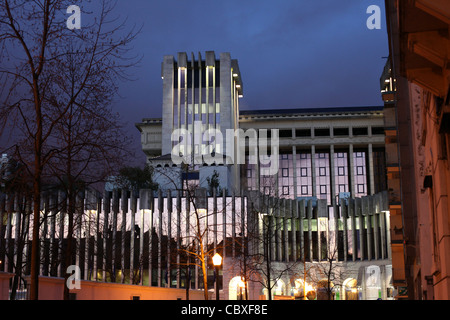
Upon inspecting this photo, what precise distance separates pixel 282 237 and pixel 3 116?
66.9m

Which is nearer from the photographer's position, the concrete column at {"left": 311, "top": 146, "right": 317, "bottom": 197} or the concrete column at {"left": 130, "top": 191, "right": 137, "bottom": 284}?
the concrete column at {"left": 130, "top": 191, "right": 137, "bottom": 284}

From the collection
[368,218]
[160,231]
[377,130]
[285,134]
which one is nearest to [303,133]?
[285,134]

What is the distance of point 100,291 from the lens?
29.7m

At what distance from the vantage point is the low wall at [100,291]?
80.1 feet

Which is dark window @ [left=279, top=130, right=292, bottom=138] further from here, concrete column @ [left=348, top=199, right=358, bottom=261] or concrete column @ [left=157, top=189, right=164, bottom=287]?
concrete column @ [left=157, top=189, right=164, bottom=287]

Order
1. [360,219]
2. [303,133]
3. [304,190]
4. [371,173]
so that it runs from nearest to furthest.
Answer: [360,219] → [303,133] → [371,173] → [304,190]

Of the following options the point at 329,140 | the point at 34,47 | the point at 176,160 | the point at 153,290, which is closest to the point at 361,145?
the point at 329,140

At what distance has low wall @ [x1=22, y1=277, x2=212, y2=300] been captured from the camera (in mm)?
24406

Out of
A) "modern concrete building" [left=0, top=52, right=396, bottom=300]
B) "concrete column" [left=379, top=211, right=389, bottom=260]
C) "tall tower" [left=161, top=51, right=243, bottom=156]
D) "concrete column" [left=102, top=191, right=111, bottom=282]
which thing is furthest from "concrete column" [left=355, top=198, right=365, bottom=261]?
"concrete column" [left=102, top=191, right=111, bottom=282]

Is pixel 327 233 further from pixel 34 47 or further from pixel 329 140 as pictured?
pixel 34 47

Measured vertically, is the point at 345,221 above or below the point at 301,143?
below

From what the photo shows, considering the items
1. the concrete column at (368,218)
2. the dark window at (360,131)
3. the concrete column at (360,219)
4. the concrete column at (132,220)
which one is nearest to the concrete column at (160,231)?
the concrete column at (132,220)

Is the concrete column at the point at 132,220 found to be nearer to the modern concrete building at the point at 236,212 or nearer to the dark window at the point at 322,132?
the modern concrete building at the point at 236,212

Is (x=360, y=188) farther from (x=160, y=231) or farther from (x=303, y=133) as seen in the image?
(x=160, y=231)
